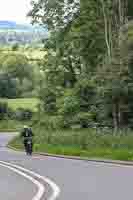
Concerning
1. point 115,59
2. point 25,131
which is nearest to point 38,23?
point 115,59

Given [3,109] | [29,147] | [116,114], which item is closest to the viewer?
[29,147]

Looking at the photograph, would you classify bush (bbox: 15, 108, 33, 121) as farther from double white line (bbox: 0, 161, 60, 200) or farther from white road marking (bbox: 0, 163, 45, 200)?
white road marking (bbox: 0, 163, 45, 200)

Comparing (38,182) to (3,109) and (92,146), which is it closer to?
(92,146)

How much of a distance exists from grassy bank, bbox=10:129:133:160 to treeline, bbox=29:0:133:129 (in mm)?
7583

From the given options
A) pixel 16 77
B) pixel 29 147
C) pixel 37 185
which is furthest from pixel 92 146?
pixel 16 77

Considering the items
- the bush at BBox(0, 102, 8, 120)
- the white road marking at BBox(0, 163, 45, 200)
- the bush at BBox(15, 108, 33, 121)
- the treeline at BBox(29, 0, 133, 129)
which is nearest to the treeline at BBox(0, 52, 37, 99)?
the bush at BBox(0, 102, 8, 120)

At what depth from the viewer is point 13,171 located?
25.0 metres

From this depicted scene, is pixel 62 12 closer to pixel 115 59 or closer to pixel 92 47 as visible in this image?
pixel 92 47

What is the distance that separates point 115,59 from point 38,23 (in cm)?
1708

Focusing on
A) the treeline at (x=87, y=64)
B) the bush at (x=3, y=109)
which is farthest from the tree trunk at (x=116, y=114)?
the bush at (x=3, y=109)

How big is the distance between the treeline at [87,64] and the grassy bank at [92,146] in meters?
7.58

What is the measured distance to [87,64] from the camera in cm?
6494

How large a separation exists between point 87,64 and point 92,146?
28.7 meters

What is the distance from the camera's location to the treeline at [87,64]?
51438 millimetres
